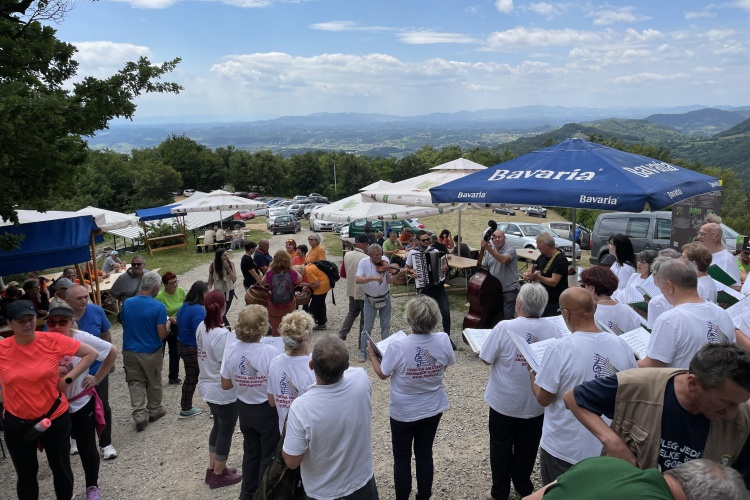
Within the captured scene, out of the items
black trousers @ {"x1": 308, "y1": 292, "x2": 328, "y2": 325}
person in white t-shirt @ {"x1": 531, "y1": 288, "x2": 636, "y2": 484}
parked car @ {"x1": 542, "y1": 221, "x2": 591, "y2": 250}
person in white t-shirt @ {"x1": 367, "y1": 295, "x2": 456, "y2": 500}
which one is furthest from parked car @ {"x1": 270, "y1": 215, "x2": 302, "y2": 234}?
person in white t-shirt @ {"x1": 531, "y1": 288, "x2": 636, "y2": 484}

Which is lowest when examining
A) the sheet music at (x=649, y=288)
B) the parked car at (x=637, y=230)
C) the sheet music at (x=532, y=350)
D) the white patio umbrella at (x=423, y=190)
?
the parked car at (x=637, y=230)

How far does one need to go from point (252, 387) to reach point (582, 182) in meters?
4.40

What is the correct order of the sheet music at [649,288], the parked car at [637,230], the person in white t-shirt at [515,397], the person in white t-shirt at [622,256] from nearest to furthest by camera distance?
1. the person in white t-shirt at [515,397]
2. the sheet music at [649,288]
3. the person in white t-shirt at [622,256]
4. the parked car at [637,230]

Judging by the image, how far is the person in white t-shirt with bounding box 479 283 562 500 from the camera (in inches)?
135

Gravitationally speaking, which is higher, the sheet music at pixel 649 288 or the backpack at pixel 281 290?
the sheet music at pixel 649 288

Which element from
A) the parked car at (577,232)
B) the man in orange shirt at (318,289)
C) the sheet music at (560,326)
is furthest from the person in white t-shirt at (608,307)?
the parked car at (577,232)

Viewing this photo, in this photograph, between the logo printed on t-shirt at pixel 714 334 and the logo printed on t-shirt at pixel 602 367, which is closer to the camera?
the logo printed on t-shirt at pixel 602 367

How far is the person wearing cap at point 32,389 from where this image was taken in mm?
3436

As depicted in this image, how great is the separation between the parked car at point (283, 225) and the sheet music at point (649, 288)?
2351 centimetres

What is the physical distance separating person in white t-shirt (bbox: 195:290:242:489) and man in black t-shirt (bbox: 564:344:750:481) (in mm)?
2927

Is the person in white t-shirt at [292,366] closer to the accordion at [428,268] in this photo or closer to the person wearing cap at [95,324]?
the person wearing cap at [95,324]

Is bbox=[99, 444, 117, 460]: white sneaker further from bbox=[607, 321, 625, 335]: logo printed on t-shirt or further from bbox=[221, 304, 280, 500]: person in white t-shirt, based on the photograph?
bbox=[607, 321, 625, 335]: logo printed on t-shirt

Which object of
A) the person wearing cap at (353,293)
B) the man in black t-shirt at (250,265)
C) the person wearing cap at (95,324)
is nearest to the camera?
the person wearing cap at (95,324)

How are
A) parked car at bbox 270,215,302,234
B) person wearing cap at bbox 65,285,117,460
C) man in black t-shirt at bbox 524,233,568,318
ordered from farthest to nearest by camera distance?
parked car at bbox 270,215,302,234 → man in black t-shirt at bbox 524,233,568,318 → person wearing cap at bbox 65,285,117,460
